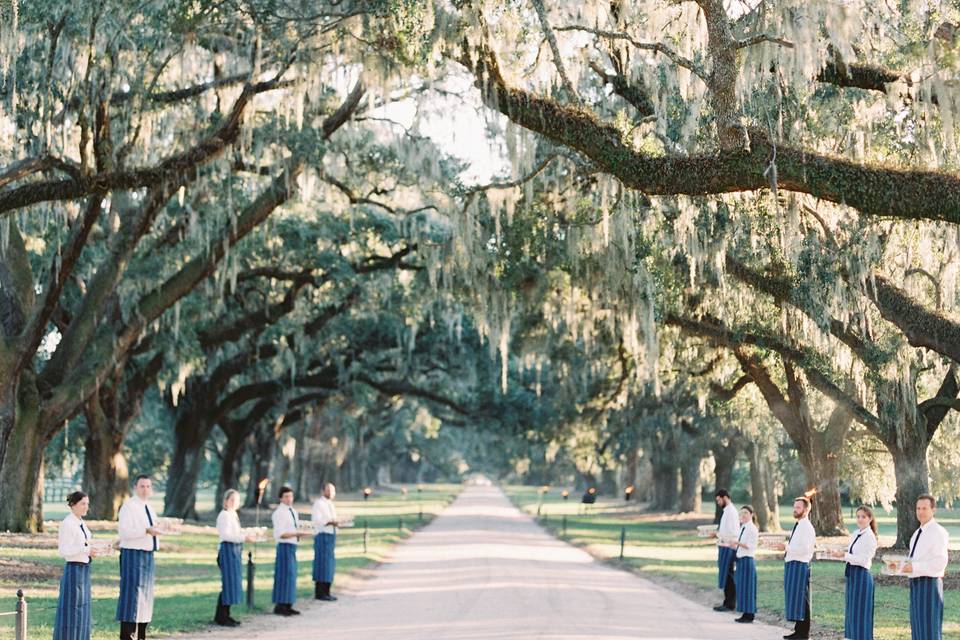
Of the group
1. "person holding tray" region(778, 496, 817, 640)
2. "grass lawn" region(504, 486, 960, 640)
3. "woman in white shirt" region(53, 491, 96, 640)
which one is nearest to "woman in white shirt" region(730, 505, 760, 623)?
"grass lawn" region(504, 486, 960, 640)

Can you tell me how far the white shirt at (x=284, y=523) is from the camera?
14.4 m

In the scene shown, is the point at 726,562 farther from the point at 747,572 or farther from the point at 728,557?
the point at 747,572

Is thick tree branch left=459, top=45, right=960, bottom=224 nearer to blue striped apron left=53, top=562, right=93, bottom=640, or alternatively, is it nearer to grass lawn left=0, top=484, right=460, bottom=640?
blue striped apron left=53, top=562, right=93, bottom=640

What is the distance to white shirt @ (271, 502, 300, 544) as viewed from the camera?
566 inches

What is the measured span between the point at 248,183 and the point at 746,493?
152 ft

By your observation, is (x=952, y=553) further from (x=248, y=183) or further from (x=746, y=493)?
(x=746, y=493)

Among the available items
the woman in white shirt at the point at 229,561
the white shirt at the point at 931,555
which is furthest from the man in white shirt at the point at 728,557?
the woman in white shirt at the point at 229,561

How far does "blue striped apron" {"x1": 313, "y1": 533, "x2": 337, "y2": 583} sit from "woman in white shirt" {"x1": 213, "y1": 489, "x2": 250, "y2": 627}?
241cm

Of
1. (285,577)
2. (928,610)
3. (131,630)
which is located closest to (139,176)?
(285,577)

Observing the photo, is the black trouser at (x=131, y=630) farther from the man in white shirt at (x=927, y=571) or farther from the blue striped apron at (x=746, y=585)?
the blue striped apron at (x=746, y=585)

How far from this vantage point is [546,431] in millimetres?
33875

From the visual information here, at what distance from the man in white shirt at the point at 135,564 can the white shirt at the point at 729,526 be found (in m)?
7.46

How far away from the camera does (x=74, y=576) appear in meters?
9.70

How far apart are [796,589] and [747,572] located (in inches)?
71.6
